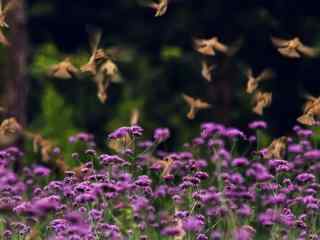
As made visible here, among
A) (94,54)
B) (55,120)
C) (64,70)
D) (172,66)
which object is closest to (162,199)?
(64,70)

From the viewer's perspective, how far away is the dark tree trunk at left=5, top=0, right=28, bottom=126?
12438mm

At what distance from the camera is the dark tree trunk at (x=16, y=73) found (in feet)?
40.8

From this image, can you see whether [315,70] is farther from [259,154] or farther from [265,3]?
[259,154]

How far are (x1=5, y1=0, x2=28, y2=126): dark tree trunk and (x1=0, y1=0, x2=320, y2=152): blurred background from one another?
2.78ft

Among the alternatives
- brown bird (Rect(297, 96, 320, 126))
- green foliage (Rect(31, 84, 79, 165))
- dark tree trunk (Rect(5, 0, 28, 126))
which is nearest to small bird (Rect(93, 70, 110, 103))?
brown bird (Rect(297, 96, 320, 126))

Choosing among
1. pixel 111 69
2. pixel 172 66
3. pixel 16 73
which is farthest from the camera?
pixel 172 66

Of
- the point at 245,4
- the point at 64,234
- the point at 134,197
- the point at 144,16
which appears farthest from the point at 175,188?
the point at 144,16

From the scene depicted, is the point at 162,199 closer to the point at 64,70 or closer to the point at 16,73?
the point at 64,70

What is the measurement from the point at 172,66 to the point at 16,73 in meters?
4.48

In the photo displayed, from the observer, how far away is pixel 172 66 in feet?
54.5

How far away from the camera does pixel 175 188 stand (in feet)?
20.3

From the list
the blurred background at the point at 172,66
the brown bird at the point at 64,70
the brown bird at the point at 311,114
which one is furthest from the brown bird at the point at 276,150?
the blurred background at the point at 172,66

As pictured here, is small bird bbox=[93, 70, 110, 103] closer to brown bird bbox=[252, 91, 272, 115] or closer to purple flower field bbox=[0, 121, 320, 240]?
purple flower field bbox=[0, 121, 320, 240]

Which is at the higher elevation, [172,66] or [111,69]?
[111,69]
